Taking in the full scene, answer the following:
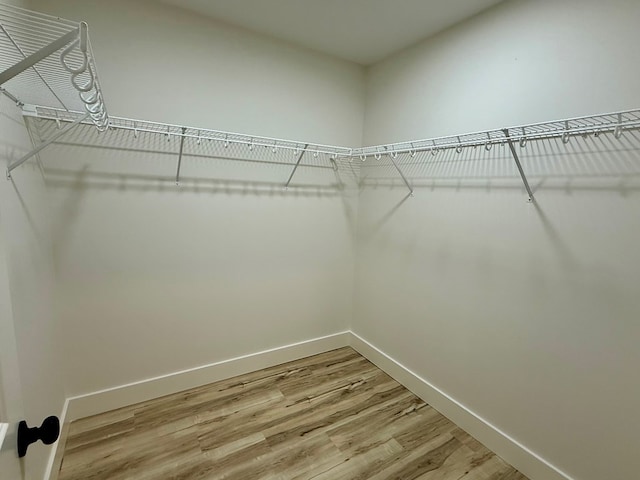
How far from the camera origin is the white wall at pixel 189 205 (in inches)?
69.6

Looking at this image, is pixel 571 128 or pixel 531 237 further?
pixel 531 237

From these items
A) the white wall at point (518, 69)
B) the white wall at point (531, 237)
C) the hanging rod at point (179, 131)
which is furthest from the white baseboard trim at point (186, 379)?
the white wall at point (518, 69)

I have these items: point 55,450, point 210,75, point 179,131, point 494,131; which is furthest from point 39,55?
point 55,450

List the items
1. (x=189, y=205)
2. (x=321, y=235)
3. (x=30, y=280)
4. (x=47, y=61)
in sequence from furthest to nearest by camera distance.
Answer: (x=321, y=235), (x=189, y=205), (x=30, y=280), (x=47, y=61)

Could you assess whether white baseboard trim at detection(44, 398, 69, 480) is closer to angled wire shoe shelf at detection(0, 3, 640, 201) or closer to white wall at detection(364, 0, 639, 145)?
angled wire shoe shelf at detection(0, 3, 640, 201)

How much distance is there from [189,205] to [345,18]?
1.53 metres

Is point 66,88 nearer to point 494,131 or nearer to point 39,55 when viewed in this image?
point 39,55

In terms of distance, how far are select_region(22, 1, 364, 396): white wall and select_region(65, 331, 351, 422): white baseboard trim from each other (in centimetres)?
6

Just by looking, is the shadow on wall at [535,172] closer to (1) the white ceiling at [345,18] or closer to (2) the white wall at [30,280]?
(1) the white ceiling at [345,18]

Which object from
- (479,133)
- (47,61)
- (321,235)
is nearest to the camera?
(47,61)

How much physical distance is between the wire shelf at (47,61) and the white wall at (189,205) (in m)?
→ 0.34

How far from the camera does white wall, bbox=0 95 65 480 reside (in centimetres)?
113

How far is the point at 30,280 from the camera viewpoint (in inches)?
52.9

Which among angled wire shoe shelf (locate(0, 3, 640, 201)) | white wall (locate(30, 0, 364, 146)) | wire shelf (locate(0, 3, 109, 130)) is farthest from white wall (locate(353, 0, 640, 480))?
Result: wire shelf (locate(0, 3, 109, 130))
